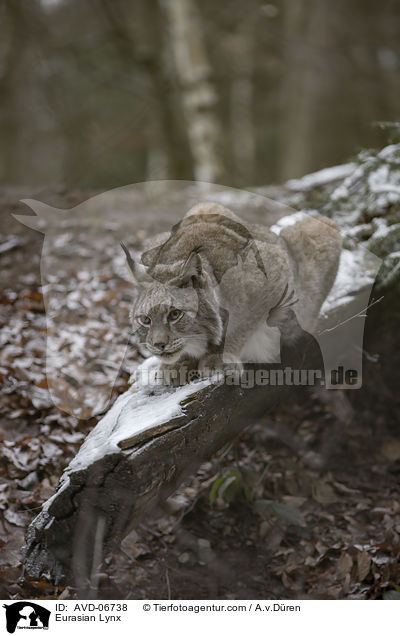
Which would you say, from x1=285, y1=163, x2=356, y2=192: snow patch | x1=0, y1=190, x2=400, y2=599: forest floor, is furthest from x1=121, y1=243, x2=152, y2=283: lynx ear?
x1=285, y1=163, x2=356, y2=192: snow patch

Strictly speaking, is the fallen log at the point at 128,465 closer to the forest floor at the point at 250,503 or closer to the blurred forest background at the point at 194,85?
the forest floor at the point at 250,503

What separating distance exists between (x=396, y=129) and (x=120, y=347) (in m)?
2.93

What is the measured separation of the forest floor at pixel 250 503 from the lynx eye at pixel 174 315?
55.0 inches

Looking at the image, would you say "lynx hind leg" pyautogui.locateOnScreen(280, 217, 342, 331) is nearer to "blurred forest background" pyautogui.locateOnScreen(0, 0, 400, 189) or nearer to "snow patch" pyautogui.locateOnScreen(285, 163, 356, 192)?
"snow patch" pyautogui.locateOnScreen(285, 163, 356, 192)

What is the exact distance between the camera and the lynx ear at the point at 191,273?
3.03 m

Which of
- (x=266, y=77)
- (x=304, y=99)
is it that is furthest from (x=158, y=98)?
(x=266, y=77)

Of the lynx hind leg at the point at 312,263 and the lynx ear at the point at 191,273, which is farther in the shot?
the lynx hind leg at the point at 312,263

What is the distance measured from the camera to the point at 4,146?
51.9 feet

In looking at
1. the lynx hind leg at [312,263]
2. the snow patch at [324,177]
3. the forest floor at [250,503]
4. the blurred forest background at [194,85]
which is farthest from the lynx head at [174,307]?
the blurred forest background at [194,85]

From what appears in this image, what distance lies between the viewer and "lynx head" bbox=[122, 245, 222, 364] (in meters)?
3.09

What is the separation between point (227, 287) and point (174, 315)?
0.45 metres
